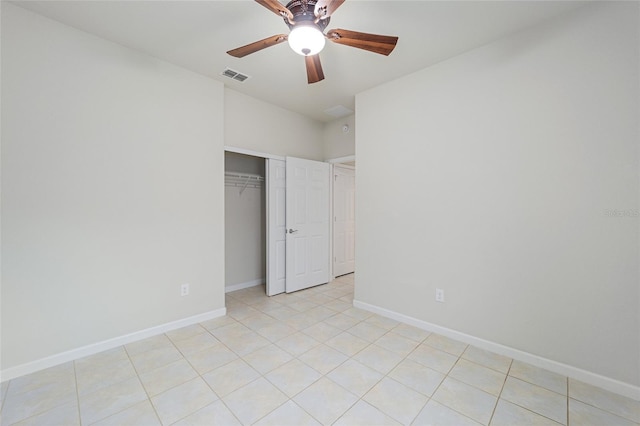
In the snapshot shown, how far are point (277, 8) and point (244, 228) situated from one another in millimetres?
3281

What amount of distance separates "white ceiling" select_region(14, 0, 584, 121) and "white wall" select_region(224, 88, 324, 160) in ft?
1.72

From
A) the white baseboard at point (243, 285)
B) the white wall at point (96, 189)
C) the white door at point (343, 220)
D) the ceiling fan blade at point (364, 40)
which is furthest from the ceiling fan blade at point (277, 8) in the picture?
the white baseboard at point (243, 285)

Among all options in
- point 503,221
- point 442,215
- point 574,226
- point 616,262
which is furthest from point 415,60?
point 616,262

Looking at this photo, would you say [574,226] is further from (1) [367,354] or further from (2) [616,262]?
(1) [367,354]

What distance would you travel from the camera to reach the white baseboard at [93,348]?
1.98 m

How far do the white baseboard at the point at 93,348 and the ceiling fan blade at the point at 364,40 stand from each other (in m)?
3.05

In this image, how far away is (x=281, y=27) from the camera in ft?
7.22

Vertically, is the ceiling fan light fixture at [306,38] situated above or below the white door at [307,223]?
above

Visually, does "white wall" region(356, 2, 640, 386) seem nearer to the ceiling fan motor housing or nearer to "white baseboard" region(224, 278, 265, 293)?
the ceiling fan motor housing

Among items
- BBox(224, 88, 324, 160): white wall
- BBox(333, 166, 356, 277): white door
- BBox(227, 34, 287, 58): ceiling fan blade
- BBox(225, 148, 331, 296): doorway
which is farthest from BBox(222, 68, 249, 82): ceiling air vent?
BBox(333, 166, 356, 277): white door

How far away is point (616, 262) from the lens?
1859mm

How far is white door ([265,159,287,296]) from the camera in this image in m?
3.82

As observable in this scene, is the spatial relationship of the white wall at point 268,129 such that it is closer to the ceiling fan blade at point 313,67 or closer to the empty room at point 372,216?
the empty room at point 372,216

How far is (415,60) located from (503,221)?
5.83ft
